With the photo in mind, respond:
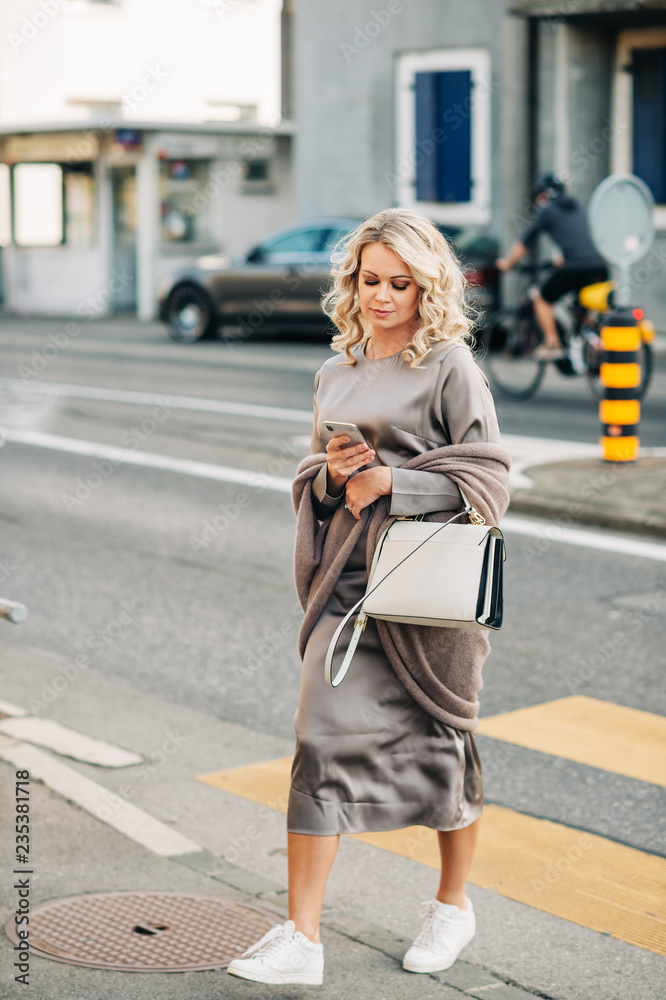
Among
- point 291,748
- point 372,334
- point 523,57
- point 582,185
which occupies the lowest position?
point 291,748

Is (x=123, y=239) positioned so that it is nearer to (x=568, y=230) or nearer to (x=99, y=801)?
(x=568, y=230)

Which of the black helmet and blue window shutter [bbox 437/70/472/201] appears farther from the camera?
blue window shutter [bbox 437/70/472/201]

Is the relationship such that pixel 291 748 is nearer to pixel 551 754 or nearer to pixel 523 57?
pixel 551 754

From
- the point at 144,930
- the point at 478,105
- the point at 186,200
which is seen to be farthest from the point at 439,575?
the point at 186,200

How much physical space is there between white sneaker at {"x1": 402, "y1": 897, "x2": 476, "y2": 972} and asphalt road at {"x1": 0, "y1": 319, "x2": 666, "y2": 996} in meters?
1.01

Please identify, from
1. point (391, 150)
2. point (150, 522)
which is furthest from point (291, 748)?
point (391, 150)

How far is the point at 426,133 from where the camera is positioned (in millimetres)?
22281

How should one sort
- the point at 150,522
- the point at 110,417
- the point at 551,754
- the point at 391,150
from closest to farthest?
the point at 551,754 < the point at 150,522 < the point at 110,417 < the point at 391,150

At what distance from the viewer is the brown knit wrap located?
3283 mm

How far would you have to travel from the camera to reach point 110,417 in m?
13.8

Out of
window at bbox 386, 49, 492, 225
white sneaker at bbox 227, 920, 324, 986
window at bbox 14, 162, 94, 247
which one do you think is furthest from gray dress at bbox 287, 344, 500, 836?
window at bbox 14, 162, 94, 247

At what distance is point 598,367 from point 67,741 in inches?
358

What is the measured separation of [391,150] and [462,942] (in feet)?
68.1

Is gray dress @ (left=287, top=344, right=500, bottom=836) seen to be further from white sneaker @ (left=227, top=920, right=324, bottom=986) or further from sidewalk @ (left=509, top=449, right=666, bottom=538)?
sidewalk @ (left=509, top=449, right=666, bottom=538)
